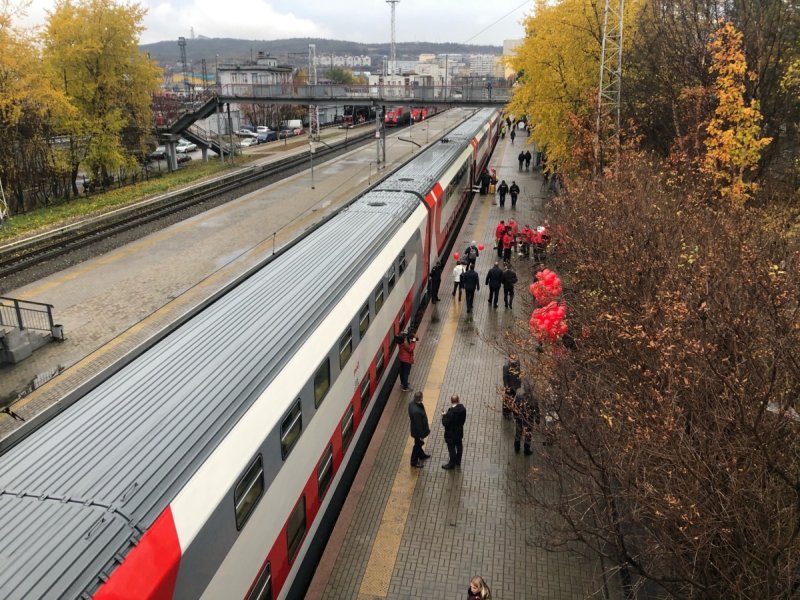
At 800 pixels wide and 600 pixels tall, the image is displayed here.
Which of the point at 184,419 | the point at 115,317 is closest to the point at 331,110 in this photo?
the point at 115,317

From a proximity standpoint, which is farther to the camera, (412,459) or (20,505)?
(412,459)

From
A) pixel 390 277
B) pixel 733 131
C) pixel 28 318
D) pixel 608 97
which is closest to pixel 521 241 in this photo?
pixel 608 97

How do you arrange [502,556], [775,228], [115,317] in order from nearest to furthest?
1. [502,556]
2. [775,228]
3. [115,317]

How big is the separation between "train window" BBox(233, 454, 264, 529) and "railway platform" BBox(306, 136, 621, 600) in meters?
2.55

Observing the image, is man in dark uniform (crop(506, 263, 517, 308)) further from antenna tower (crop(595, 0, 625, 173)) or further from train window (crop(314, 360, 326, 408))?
train window (crop(314, 360, 326, 408))

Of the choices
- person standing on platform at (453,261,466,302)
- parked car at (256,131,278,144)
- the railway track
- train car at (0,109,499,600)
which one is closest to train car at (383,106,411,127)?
parked car at (256,131,278,144)

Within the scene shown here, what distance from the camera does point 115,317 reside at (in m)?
16.9

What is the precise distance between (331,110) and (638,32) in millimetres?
63619

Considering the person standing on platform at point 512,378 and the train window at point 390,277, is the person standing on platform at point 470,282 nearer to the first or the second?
the train window at point 390,277

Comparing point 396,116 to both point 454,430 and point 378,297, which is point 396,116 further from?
point 454,430

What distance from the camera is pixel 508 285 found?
17.0 meters

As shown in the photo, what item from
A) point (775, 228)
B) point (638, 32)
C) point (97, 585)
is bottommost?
point (97, 585)

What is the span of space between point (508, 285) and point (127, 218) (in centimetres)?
1785

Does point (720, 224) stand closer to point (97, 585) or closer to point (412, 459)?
point (412, 459)
